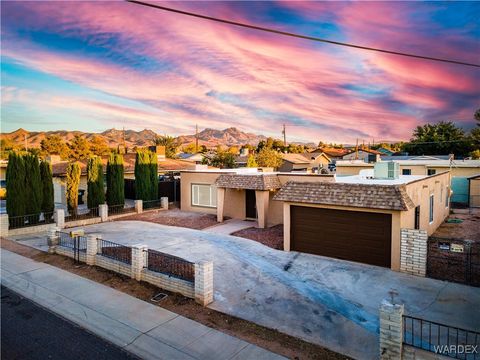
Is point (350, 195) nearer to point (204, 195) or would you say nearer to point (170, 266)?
point (170, 266)

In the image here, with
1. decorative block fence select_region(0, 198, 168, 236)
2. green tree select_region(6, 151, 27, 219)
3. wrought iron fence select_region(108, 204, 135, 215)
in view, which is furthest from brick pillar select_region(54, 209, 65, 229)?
wrought iron fence select_region(108, 204, 135, 215)

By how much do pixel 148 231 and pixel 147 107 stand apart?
28121 millimetres

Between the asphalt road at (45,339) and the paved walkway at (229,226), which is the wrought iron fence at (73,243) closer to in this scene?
the asphalt road at (45,339)

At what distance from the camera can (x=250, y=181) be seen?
19938 mm

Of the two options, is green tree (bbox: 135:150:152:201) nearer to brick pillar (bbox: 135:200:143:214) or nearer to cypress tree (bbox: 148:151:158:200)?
cypress tree (bbox: 148:151:158:200)

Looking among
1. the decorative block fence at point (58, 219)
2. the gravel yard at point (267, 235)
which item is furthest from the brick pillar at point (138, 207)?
the gravel yard at point (267, 235)

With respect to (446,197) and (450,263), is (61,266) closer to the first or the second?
(450,263)

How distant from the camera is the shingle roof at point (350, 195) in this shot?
38.0ft

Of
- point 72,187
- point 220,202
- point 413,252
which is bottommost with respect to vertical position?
point 413,252

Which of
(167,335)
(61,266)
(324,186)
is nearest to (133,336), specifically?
(167,335)

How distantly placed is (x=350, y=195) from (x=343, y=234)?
1.66 meters

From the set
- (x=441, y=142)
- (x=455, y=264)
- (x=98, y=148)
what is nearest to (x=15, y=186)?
(x=455, y=264)

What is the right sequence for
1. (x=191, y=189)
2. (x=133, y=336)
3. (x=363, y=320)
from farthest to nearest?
(x=191, y=189) < (x=363, y=320) < (x=133, y=336)

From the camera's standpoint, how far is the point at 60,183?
91.3 ft
